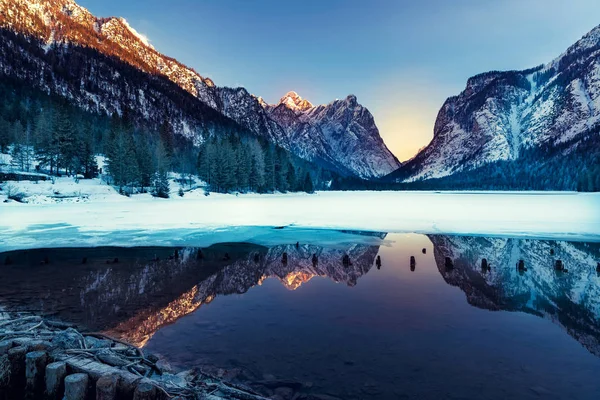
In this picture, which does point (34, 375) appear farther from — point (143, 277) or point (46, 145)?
point (46, 145)

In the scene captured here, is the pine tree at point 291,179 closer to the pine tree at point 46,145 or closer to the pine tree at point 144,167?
the pine tree at point 144,167

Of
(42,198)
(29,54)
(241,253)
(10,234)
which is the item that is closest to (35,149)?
(42,198)

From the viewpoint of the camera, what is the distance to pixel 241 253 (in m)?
21.5

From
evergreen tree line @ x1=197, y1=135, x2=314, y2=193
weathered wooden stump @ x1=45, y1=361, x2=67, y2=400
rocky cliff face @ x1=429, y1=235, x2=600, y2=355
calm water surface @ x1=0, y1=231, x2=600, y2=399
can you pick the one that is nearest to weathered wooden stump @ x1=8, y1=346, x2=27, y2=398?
weathered wooden stump @ x1=45, y1=361, x2=67, y2=400

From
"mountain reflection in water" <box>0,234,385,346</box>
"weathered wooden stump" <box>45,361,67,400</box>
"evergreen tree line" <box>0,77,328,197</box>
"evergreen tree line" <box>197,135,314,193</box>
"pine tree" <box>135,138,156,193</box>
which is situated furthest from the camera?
"evergreen tree line" <box>197,135,314,193</box>

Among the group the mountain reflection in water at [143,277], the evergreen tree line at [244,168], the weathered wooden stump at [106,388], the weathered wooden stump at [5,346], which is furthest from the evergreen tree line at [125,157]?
the weathered wooden stump at [106,388]

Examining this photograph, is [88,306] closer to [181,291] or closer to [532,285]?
[181,291]

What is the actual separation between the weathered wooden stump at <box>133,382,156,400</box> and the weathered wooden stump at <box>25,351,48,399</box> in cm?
218

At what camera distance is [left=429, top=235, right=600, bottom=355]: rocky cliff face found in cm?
1106

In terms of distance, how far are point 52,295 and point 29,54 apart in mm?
245352

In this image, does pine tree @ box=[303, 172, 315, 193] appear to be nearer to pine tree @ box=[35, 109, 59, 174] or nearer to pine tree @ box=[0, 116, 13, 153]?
pine tree @ box=[35, 109, 59, 174]

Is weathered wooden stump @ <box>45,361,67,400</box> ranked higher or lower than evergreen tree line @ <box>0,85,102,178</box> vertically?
lower

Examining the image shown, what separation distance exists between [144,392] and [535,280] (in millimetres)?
16624

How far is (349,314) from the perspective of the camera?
36.4 feet
